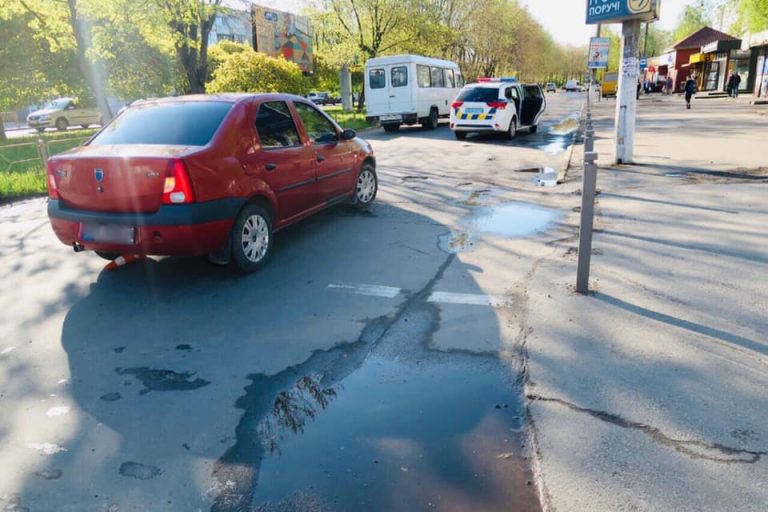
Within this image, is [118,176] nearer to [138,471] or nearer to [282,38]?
[138,471]

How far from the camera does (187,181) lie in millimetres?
4578

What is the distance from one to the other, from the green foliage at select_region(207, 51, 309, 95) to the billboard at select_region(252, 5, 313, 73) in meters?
24.8

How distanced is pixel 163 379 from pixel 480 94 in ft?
51.5

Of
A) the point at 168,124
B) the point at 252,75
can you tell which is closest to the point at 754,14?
the point at 252,75

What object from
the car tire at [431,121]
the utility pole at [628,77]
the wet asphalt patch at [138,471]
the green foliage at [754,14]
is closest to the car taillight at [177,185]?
the wet asphalt patch at [138,471]

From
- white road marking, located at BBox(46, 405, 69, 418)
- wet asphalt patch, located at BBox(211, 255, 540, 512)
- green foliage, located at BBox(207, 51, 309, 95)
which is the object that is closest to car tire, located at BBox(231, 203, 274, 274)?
wet asphalt patch, located at BBox(211, 255, 540, 512)

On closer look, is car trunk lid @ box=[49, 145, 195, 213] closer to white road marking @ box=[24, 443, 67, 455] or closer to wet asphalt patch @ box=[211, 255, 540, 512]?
wet asphalt patch @ box=[211, 255, 540, 512]

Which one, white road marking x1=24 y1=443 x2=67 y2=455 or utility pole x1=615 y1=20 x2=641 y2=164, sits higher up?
utility pole x1=615 y1=20 x2=641 y2=164

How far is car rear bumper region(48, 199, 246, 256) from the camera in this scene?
4.62 m

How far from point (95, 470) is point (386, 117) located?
829 inches

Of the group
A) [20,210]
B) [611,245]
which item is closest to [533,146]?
[611,245]

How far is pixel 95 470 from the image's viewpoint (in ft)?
8.85

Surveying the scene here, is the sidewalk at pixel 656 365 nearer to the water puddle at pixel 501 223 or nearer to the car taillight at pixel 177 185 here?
the water puddle at pixel 501 223

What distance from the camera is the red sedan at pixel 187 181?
15.2ft
